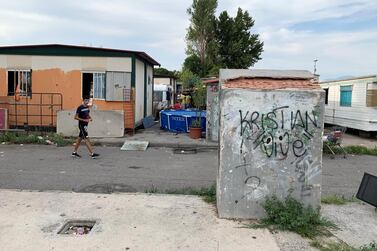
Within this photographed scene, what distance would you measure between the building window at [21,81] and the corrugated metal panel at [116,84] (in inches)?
133

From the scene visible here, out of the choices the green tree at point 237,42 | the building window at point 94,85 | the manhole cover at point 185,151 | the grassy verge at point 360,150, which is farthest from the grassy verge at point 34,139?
the green tree at point 237,42

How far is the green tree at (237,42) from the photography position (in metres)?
44.0

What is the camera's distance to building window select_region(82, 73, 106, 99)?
17562mm

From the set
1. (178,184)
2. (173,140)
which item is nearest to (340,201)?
(178,184)

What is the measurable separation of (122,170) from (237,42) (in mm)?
35736

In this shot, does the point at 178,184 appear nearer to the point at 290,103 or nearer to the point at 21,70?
the point at 290,103

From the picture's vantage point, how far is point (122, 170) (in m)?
10.3

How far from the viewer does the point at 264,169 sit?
603 cm

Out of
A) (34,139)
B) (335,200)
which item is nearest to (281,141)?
(335,200)

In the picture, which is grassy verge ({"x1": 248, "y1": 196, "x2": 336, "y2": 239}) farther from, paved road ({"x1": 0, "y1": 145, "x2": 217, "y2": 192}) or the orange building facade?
the orange building facade

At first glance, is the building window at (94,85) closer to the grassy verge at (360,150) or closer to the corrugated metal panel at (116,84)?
the corrugated metal panel at (116,84)

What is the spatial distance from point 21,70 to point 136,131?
5.39 metres

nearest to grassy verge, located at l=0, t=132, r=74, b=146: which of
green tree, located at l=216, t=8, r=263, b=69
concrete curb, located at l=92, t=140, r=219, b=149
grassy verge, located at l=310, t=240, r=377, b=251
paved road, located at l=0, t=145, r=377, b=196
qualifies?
paved road, located at l=0, t=145, r=377, b=196

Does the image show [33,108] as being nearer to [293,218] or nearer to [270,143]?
[270,143]
